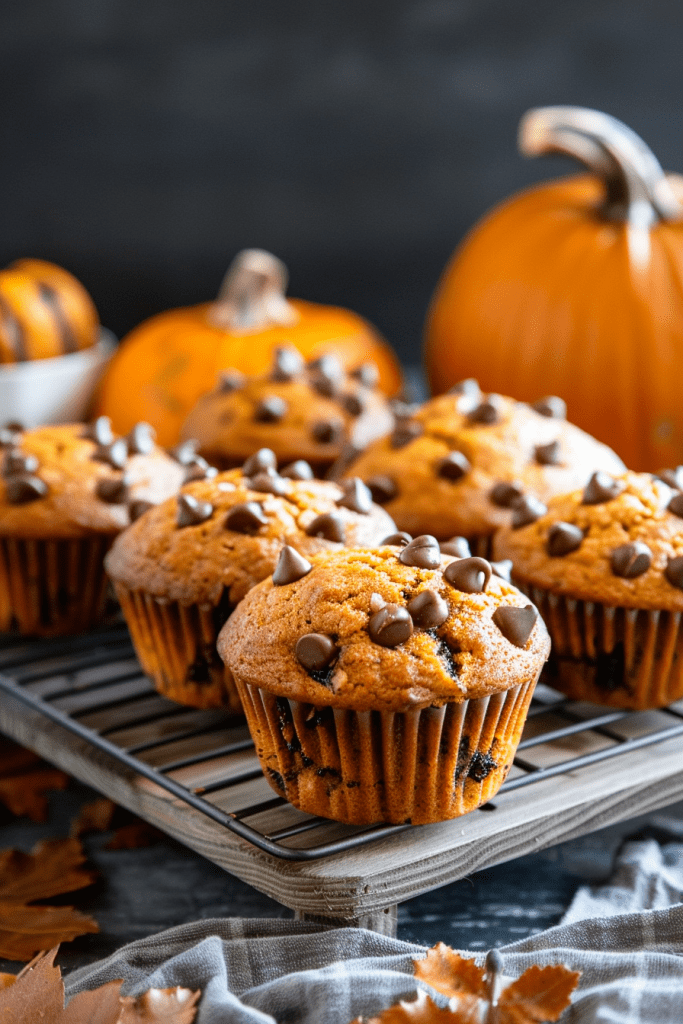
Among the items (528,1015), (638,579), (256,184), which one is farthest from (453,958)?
(256,184)

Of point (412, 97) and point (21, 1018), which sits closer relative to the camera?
point (21, 1018)

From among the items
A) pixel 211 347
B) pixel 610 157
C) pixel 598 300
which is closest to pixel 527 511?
pixel 598 300

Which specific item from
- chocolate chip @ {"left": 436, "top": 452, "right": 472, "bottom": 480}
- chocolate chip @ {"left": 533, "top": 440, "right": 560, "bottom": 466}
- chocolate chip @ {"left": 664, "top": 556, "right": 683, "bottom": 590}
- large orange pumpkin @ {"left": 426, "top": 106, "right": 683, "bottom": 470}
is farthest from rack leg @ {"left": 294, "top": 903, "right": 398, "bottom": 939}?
large orange pumpkin @ {"left": 426, "top": 106, "right": 683, "bottom": 470}

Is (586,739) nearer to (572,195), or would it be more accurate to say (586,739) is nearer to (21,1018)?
(21,1018)

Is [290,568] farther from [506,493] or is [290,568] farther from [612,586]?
[506,493]

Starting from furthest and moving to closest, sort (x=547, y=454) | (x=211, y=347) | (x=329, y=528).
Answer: (x=211, y=347)
(x=547, y=454)
(x=329, y=528)

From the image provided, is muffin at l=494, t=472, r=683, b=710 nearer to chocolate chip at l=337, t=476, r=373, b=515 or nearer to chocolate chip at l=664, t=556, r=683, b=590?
chocolate chip at l=664, t=556, r=683, b=590

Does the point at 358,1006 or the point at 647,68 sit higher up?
the point at 647,68
